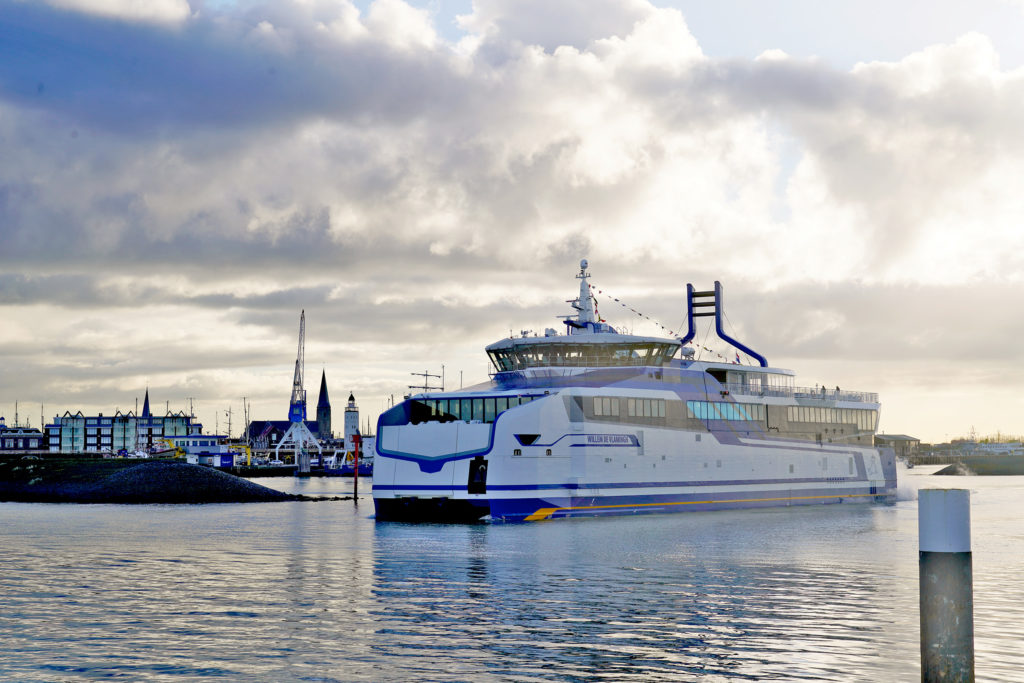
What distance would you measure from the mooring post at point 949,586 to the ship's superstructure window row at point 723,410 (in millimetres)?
44236

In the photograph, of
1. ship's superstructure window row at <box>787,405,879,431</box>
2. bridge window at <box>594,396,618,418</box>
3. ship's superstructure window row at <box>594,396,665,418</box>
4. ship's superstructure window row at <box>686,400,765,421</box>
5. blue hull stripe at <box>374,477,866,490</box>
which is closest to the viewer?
blue hull stripe at <box>374,477,866,490</box>

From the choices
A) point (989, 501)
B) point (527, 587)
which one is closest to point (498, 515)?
point (527, 587)

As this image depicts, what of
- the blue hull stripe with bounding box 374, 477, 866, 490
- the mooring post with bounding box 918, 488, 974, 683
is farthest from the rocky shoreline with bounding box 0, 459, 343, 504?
the mooring post with bounding box 918, 488, 974, 683

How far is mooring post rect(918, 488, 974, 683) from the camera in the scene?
1072 cm

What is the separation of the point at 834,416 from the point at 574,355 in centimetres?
2267

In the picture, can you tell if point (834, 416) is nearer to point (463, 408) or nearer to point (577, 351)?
point (577, 351)

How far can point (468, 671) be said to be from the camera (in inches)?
642

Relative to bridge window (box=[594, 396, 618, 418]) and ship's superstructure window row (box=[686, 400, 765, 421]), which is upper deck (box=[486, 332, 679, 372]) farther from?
bridge window (box=[594, 396, 618, 418])

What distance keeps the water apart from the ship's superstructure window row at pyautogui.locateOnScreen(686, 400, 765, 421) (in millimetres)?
11263

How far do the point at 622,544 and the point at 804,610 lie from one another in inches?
610

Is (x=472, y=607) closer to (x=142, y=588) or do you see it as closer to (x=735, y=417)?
(x=142, y=588)

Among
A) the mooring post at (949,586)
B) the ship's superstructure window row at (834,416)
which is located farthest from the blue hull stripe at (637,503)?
the mooring post at (949,586)

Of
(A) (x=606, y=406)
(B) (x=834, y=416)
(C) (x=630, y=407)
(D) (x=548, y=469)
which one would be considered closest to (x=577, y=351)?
(C) (x=630, y=407)

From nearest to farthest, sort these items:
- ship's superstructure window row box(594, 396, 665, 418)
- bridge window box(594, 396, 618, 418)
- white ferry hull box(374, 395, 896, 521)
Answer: white ferry hull box(374, 395, 896, 521) < bridge window box(594, 396, 618, 418) < ship's superstructure window row box(594, 396, 665, 418)
